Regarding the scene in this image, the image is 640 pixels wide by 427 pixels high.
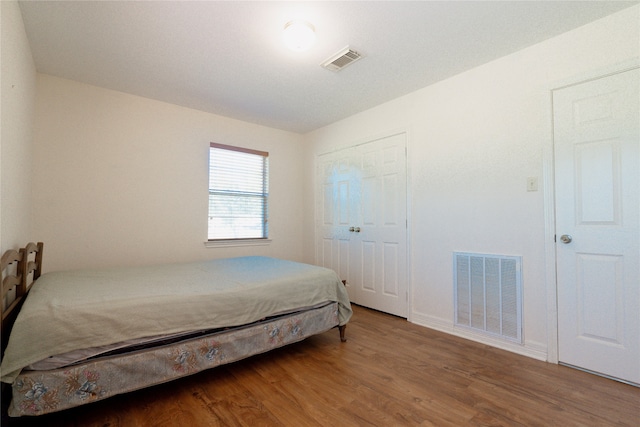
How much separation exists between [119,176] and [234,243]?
4.95ft

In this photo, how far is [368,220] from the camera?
362cm

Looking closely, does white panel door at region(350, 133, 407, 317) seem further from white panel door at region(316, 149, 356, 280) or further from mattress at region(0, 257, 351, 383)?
mattress at region(0, 257, 351, 383)

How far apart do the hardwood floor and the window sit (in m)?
1.96

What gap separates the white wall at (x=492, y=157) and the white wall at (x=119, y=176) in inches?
93.1

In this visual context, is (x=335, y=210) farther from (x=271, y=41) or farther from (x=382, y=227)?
(x=271, y=41)

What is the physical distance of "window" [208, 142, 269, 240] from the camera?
379cm

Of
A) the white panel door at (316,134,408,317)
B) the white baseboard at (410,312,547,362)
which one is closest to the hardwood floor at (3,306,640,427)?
the white baseboard at (410,312,547,362)

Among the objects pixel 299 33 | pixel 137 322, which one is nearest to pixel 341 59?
pixel 299 33

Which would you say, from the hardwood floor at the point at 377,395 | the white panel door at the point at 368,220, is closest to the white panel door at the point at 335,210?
the white panel door at the point at 368,220

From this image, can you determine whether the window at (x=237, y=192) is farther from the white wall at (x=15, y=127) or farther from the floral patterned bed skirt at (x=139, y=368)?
the floral patterned bed skirt at (x=139, y=368)

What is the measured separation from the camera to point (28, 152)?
2.48 meters

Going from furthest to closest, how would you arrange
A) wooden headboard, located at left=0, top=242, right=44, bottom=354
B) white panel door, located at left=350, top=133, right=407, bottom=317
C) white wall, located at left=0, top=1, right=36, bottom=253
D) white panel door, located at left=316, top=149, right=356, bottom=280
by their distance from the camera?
white panel door, located at left=316, top=149, right=356, bottom=280
white panel door, located at left=350, top=133, right=407, bottom=317
white wall, located at left=0, top=1, right=36, bottom=253
wooden headboard, located at left=0, top=242, right=44, bottom=354

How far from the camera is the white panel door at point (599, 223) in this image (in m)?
1.92

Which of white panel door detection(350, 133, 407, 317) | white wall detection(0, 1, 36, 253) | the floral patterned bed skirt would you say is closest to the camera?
the floral patterned bed skirt
